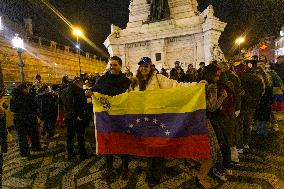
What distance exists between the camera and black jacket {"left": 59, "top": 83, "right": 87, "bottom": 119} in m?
6.91

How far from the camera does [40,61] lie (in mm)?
32094

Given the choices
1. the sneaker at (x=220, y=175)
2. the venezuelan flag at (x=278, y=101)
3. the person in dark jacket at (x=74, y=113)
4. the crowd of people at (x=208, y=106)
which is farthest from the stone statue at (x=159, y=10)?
the sneaker at (x=220, y=175)

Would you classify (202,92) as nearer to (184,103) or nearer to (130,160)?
(184,103)

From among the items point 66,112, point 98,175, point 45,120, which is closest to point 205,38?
point 45,120

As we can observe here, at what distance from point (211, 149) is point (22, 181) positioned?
3.89 metres

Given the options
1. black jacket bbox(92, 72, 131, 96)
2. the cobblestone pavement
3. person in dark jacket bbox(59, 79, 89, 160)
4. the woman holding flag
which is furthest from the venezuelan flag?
person in dark jacket bbox(59, 79, 89, 160)

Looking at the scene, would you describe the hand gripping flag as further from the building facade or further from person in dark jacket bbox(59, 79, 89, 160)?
the building facade

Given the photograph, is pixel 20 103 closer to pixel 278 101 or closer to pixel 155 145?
pixel 155 145

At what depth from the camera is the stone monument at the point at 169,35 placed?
19.0 metres

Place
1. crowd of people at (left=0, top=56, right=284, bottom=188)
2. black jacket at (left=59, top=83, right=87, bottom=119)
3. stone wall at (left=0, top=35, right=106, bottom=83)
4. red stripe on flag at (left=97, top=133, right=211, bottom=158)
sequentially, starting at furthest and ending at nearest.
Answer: stone wall at (left=0, top=35, right=106, bottom=83)
black jacket at (left=59, top=83, right=87, bottom=119)
crowd of people at (left=0, top=56, right=284, bottom=188)
red stripe on flag at (left=97, top=133, right=211, bottom=158)

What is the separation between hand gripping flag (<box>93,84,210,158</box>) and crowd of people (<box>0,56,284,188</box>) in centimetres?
19

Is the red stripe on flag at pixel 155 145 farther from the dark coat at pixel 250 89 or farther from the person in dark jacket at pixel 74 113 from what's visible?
the dark coat at pixel 250 89

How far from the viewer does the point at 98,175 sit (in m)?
5.61

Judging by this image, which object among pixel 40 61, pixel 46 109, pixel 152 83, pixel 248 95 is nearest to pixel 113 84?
pixel 152 83
